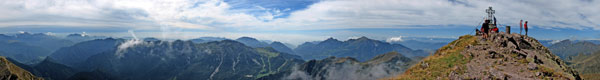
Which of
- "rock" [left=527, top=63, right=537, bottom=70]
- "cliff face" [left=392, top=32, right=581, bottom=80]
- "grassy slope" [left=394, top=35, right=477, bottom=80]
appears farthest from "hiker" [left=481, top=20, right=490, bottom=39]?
"rock" [left=527, top=63, right=537, bottom=70]

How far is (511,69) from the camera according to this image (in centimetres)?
2216

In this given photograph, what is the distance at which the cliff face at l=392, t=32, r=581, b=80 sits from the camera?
20.7 metres

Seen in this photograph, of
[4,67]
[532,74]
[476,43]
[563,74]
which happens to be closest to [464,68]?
[532,74]

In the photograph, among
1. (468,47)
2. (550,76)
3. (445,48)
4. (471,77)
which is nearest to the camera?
(550,76)

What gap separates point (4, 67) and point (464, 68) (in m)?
285

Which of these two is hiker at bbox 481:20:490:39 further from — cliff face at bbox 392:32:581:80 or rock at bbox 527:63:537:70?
rock at bbox 527:63:537:70

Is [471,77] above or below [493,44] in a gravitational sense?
below

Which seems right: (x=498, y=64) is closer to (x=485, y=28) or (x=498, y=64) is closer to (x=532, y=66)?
(x=532, y=66)

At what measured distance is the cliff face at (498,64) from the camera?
20.7 m

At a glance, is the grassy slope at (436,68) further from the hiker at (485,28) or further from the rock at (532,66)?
the hiker at (485,28)

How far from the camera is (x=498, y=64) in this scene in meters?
23.7

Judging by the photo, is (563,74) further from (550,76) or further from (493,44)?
(493,44)

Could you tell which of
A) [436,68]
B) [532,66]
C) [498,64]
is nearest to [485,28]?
[498,64]

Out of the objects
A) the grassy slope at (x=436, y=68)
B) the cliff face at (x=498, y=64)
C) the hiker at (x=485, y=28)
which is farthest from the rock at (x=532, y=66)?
the hiker at (x=485, y=28)
